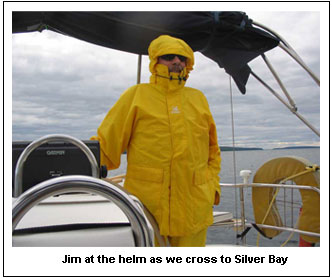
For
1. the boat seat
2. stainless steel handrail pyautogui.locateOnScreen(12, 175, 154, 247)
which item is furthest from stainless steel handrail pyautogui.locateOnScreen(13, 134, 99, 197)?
stainless steel handrail pyautogui.locateOnScreen(12, 175, 154, 247)

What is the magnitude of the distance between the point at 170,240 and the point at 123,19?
1.33 metres

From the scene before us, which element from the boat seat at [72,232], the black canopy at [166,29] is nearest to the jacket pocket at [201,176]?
the boat seat at [72,232]

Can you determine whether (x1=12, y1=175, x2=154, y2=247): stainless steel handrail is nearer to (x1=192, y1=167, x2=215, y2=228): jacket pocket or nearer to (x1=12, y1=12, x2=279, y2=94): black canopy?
(x1=192, y1=167, x2=215, y2=228): jacket pocket

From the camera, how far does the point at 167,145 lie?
1.55m

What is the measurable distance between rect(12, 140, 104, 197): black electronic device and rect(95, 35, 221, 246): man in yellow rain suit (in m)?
0.19

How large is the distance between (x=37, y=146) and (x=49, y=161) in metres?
0.10

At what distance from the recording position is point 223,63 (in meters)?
2.23

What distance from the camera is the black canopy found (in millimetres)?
1767

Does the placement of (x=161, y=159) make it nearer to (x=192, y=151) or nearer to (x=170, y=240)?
(x=192, y=151)

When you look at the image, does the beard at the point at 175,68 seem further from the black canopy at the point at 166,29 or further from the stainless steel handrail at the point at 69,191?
the stainless steel handrail at the point at 69,191

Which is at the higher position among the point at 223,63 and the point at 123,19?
the point at 123,19

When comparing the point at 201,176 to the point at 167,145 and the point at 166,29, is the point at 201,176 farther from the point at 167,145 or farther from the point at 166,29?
the point at 166,29

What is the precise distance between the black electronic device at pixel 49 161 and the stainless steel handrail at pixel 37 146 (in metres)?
A: 0.04
